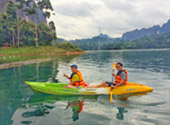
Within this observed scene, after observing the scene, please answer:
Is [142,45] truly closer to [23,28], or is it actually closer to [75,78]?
[23,28]

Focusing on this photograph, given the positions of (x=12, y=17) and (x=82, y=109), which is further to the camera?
(x=12, y=17)

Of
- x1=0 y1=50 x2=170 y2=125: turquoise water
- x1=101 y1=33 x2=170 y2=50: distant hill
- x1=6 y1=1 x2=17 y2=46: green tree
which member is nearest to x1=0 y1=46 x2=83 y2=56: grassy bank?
x1=6 y1=1 x2=17 y2=46: green tree

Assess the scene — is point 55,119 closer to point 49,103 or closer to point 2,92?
point 49,103

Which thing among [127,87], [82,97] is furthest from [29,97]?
[127,87]

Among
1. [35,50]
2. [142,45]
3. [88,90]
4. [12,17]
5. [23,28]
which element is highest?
[12,17]

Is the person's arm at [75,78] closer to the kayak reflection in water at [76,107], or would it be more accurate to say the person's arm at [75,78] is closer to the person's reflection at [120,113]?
the kayak reflection in water at [76,107]

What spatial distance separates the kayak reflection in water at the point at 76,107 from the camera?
7.27 metres

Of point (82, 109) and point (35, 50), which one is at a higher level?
point (35, 50)

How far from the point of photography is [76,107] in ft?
27.4

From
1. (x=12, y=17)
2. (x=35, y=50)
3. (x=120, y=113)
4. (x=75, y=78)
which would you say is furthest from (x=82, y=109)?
(x=12, y=17)

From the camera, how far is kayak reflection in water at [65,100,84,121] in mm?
7265

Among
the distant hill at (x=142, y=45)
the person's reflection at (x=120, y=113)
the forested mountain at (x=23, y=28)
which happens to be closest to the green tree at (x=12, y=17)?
the forested mountain at (x=23, y=28)

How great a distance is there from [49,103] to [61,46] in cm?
6074

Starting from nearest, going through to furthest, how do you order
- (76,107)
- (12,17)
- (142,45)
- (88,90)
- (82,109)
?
(82,109), (76,107), (88,90), (12,17), (142,45)
